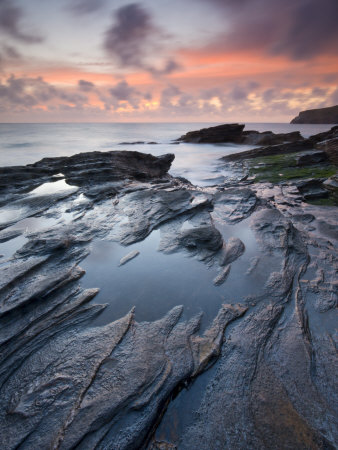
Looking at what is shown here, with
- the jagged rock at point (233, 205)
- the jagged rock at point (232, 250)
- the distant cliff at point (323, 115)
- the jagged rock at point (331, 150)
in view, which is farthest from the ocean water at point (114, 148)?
the distant cliff at point (323, 115)

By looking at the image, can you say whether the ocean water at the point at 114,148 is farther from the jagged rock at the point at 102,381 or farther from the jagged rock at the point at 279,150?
the jagged rock at the point at 102,381

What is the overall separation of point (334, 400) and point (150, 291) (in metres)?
3.31

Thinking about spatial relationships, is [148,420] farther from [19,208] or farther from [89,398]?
[19,208]

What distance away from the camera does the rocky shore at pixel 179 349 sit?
2.70m

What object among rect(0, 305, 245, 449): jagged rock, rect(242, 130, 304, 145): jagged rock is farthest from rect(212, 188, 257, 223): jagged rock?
rect(242, 130, 304, 145): jagged rock

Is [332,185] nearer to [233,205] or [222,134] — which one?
[233,205]

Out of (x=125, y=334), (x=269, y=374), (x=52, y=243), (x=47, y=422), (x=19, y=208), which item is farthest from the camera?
(x=19, y=208)

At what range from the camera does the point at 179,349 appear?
3607 mm

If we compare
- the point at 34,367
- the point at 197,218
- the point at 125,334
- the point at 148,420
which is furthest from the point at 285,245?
the point at 34,367

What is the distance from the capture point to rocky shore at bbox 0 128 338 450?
270cm

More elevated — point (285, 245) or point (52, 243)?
A: point (52, 243)

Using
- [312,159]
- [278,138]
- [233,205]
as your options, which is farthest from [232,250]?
[278,138]

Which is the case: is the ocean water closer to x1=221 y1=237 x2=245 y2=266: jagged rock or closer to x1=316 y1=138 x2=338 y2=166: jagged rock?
x1=316 y1=138 x2=338 y2=166: jagged rock

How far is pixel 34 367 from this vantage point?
334 cm
